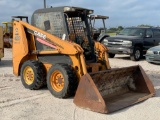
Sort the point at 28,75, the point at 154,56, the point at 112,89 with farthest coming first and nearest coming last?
the point at 154,56 < the point at 28,75 < the point at 112,89

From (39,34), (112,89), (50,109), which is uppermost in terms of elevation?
(39,34)

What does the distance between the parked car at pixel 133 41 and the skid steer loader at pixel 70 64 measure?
7.00 metres

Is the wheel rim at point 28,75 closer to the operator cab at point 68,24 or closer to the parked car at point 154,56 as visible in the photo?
the operator cab at point 68,24

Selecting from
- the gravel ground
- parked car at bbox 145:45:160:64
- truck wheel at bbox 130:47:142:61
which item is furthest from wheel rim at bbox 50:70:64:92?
truck wheel at bbox 130:47:142:61

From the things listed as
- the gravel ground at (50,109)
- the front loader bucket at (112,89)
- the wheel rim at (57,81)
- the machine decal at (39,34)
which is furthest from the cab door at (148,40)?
the wheel rim at (57,81)

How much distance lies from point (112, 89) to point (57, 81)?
1445 mm

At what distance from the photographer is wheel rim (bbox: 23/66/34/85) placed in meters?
7.93

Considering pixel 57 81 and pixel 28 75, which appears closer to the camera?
pixel 57 81

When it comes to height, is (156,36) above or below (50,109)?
above

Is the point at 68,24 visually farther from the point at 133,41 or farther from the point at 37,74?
the point at 133,41

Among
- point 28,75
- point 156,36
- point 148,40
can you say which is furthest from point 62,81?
point 156,36

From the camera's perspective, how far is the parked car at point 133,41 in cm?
1486

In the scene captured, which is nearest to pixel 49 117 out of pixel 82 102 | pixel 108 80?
pixel 82 102

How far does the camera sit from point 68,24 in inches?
298
